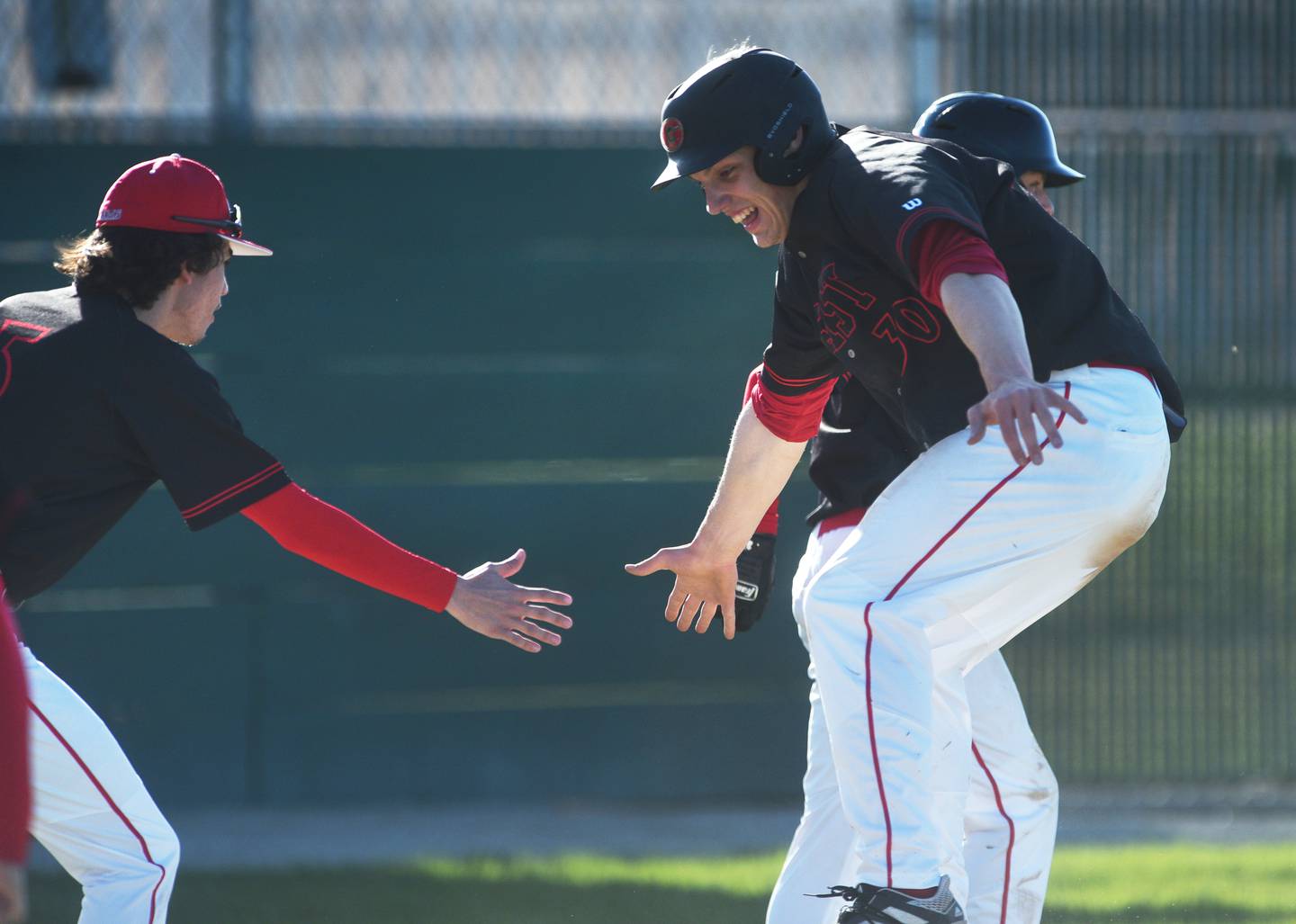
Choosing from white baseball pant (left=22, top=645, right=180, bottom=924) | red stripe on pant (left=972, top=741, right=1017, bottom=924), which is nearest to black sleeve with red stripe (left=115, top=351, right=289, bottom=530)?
white baseball pant (left=22, top=645, right=180, bottom=924)

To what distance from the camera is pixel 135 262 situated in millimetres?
3752

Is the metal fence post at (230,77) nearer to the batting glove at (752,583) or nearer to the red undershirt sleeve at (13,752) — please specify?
the batting glove at (752,583)

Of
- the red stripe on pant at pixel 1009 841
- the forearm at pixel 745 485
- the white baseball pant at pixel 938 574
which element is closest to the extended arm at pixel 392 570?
the forearm at pixel 745 485

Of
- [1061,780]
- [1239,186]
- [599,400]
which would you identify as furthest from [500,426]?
[1239,186]

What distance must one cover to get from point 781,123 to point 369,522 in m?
4.22

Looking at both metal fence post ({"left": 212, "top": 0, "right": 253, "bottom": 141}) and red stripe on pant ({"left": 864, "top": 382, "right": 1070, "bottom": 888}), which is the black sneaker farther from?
metal fence post ({"left": 212, "top": 0, "right": 253, "bottom": 141})

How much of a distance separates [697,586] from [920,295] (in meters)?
1.10

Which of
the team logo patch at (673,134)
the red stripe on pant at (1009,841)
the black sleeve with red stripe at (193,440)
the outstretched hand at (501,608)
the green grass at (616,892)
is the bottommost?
the green grass at (616,892)

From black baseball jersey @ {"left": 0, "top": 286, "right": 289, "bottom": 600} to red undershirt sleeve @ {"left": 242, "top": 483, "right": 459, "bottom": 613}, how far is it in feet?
0.18

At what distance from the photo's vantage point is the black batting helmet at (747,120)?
140 inches

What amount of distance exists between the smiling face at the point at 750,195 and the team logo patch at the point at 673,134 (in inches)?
3.0

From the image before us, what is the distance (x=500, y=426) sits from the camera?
295 inches

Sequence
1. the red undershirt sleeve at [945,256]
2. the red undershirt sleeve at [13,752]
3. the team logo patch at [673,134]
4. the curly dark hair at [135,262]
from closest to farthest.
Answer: the red undershirt sleeve at [13,752], the red undershirt sleeve at [945,256], the team logo patch at [673,134], the curly dark hair at [135,262]

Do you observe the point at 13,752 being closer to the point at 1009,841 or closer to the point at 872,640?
the point at 872,640
